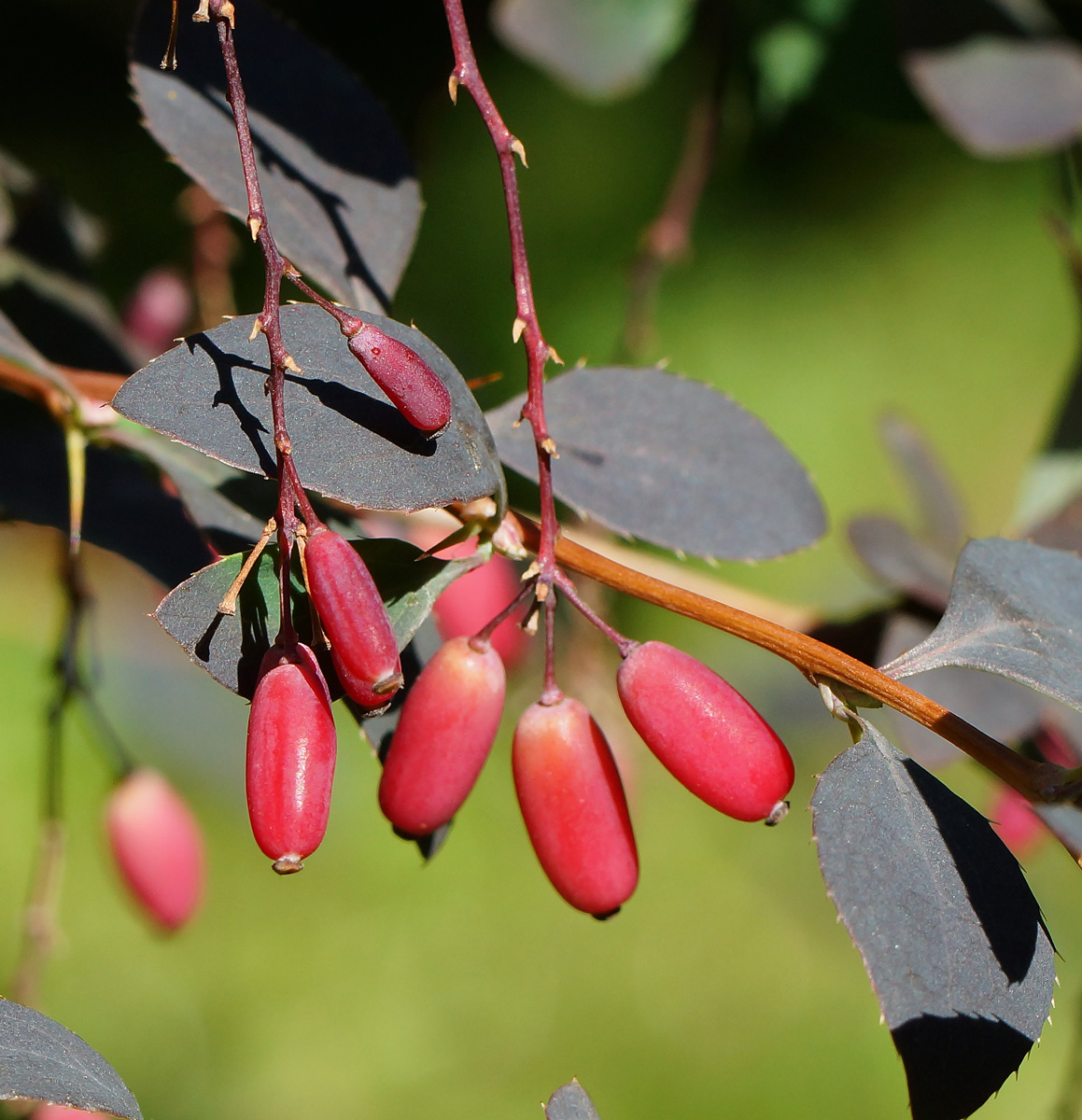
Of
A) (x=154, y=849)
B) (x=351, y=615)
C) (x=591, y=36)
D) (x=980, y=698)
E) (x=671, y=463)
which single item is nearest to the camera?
(x=351, y=615)

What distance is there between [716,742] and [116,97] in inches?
66.3

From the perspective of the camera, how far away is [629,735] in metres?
1.26

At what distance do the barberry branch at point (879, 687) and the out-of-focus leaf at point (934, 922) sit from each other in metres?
0.02

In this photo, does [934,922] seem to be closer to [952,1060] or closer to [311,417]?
[952,1060]

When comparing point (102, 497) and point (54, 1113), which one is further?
point (54, 1113)

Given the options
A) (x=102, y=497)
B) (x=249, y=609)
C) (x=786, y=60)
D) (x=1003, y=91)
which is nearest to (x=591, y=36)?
(x=786, y=60)

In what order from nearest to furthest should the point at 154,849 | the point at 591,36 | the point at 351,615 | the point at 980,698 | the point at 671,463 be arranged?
A: the point at 351,615 → the point at 671,463 → the point at 980,698 → the point at 154,849 → the point at 591,36

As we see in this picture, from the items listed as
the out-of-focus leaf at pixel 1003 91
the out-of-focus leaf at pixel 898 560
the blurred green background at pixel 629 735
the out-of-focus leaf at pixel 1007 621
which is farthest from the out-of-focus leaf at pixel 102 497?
the blurred green background at pixel 629 735

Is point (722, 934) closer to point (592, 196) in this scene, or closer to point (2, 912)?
point (2, 912)

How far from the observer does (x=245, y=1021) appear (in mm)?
1642

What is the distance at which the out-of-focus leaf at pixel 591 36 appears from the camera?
884 mm

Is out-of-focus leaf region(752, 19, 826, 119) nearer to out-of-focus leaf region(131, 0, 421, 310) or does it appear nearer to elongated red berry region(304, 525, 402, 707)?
out-of-focus leaf region(131, 0, 421, 310)

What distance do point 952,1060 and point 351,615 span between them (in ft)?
0.83

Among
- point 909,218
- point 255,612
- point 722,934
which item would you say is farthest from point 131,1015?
point 909,218
